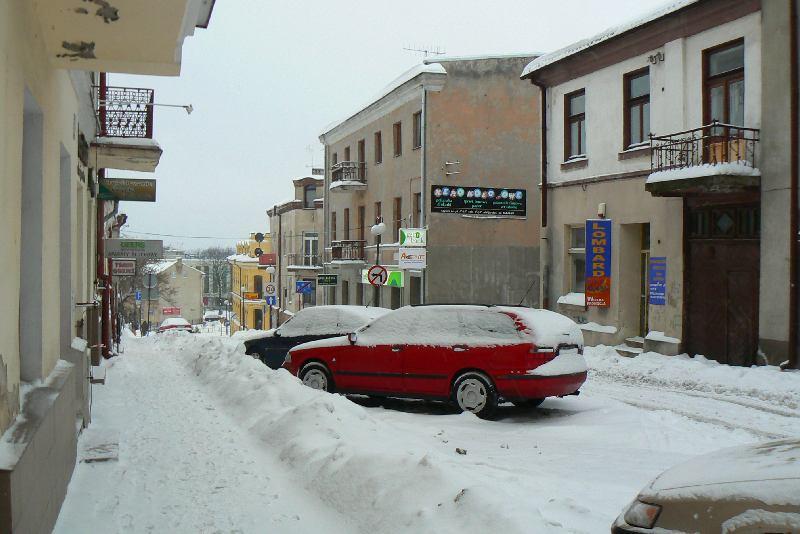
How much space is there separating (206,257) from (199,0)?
5999 inches

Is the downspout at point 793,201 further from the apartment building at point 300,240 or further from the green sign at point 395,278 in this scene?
the apartment building at point 300,240

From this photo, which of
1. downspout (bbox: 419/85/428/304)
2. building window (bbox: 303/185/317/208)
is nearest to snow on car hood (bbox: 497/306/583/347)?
downspout (bbox: 419/85/428/304)

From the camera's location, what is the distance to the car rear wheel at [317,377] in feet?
40.1

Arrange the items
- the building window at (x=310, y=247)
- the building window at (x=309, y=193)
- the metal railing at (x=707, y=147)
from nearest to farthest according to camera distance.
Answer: the metal railing at (x=707, y=147), the building window at (x=310, y=247), the building window at (x=309, y=193)

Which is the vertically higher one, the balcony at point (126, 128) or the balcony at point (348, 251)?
the balcony at point (126, 128)

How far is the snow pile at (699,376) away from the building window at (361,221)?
19605mm

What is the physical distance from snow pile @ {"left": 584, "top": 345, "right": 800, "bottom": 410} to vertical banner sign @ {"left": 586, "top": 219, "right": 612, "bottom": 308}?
194cm

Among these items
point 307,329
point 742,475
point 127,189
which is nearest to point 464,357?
point 307,329

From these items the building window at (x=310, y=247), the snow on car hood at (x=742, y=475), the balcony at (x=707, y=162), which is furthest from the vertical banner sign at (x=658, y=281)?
the building window at (x=310, y=247)

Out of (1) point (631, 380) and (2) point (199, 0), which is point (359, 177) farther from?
(2) point (199, 0)

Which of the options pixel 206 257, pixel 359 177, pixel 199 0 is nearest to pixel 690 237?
pixel 199 0

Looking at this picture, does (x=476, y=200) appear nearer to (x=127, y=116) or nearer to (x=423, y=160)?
(x=423, y=160)

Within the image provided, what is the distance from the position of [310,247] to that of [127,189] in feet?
108

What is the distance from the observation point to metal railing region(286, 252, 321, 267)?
4888 cm
